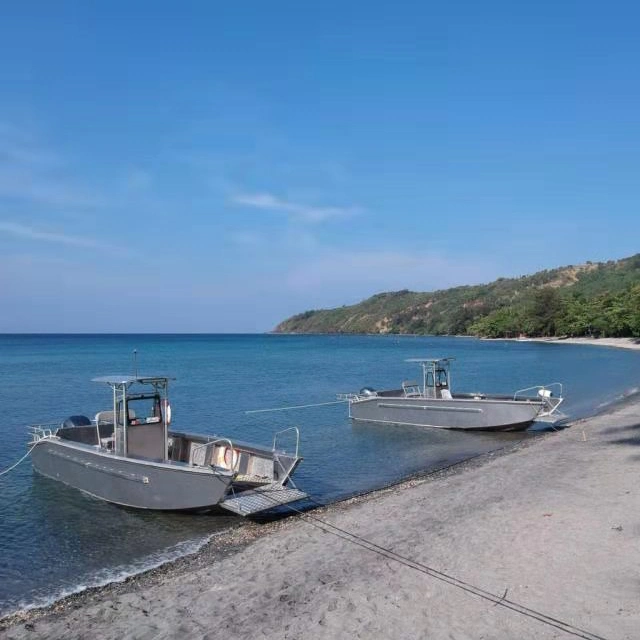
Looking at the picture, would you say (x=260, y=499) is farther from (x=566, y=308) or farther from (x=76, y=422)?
(x=566, y=308)

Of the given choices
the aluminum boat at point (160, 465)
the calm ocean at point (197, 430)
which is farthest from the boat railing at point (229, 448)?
the calm ocean at point (197, 430)

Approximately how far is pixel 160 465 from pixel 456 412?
44.9ft

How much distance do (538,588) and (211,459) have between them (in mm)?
8939

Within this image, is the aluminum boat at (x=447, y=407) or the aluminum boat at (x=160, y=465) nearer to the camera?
the aluminum boat at (x=160, y=465)

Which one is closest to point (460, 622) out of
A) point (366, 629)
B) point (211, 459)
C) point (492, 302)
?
point (366, 629)

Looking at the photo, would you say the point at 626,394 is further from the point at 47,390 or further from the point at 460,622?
the point at 47,390

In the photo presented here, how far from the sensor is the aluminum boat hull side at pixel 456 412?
2247cm

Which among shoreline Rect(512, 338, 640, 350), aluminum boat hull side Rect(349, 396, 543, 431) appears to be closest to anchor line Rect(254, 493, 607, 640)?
aluminum boat hull side Rect(349, 396, 543, 431)

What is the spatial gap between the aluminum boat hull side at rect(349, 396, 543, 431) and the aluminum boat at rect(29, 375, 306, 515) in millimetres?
10749

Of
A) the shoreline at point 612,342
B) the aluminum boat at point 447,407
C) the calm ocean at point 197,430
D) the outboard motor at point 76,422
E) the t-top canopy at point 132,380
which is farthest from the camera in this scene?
the shoreline at point 612,342

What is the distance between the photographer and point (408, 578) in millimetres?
8688

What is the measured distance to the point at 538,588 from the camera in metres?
7.98

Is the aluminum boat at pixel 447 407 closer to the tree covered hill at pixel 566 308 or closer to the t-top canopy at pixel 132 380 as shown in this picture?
the t-top canopy at pixel 132 380

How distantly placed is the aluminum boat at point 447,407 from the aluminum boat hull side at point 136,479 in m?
12.2
